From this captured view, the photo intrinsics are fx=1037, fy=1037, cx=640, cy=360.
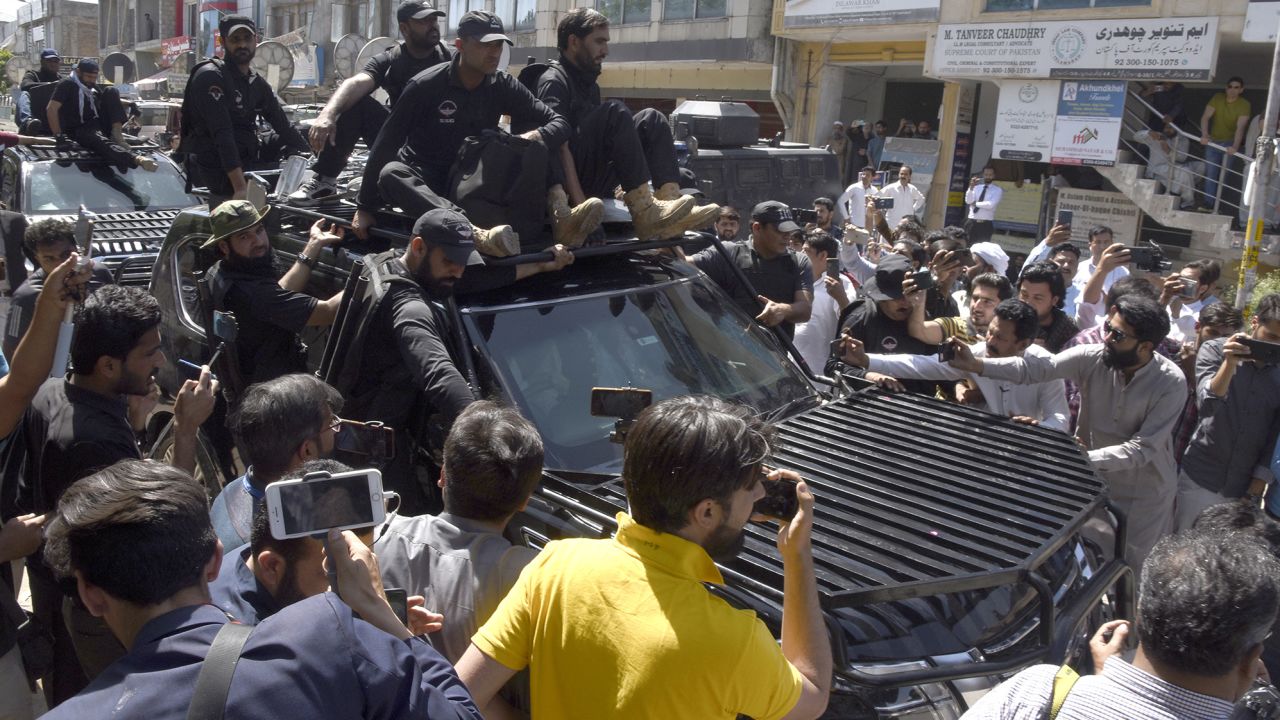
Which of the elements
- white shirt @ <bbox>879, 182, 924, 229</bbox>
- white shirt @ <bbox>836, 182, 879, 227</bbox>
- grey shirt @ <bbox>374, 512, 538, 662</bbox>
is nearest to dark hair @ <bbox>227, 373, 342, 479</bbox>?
grey shirt @ <bbox>374, 512, 538, 662</bbox>

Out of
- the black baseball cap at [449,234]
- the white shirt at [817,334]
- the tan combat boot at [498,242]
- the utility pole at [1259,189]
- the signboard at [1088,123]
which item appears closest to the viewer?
the black baseball cap at [449,234]

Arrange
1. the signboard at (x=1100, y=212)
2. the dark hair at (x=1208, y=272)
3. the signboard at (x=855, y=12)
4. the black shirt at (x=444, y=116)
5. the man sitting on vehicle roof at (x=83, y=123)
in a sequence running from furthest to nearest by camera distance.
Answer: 1. the signboard at (x=855, y=12)
2. the signboard at (x=1100, y=212)
3. the man sitting on vehicle roof at (x=83, y=123)
4. the dark hair at (x=1208, y=272)
5. the black shirt at (x=444, y=116)

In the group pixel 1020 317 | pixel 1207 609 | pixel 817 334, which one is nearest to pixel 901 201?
pixel 817 334

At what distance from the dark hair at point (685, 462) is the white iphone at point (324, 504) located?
21.8 inches

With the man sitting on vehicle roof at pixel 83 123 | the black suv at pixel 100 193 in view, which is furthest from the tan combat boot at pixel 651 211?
the man sitting on vehicle roof at pixel 83 123

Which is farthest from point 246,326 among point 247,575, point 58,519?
point 58,519

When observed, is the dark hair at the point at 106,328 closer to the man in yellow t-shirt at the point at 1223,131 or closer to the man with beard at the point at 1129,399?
the man with beard at the point at 1129,399

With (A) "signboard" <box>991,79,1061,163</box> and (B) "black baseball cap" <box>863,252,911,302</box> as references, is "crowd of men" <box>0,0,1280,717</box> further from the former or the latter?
(A) "signboard" <box>991,79,1061,163</box>

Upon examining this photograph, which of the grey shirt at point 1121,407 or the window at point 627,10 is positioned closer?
the grey shirt at point 1121,407

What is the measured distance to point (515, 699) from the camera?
254cm

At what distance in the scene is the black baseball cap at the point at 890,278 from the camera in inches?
189

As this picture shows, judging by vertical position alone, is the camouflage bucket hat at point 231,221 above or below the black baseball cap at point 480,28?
below

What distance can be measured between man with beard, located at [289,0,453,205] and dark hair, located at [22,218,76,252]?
3.64 ft

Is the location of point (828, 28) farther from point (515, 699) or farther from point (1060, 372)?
point (515, 699)
